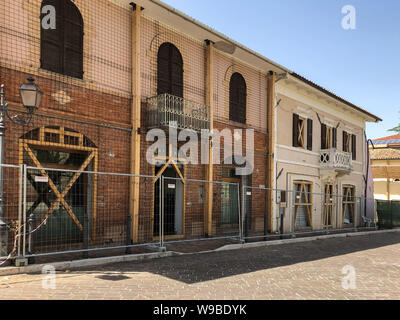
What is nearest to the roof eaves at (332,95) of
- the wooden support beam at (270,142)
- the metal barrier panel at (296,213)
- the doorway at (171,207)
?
the wooden support beam at (270,142)

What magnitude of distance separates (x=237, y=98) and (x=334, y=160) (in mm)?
7137

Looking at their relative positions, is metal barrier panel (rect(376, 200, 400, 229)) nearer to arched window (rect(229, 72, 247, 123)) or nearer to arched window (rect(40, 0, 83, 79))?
arched window (rect(229, 72, 247, 123))

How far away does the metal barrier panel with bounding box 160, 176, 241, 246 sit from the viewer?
467 inches

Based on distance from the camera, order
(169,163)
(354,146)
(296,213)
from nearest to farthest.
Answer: (169,163) < (296,213) < (354,146)

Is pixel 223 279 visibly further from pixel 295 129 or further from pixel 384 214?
pixel 384 214

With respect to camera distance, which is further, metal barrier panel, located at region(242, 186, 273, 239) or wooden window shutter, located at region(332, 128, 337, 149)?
wooden window shutter, located at region(332, 128, 337, 149)

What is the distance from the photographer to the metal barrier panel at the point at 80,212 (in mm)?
7910

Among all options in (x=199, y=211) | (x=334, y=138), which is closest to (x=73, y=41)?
(x=199, y=211)

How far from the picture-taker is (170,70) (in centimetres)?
1213

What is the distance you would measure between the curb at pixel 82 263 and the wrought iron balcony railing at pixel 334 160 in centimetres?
1199

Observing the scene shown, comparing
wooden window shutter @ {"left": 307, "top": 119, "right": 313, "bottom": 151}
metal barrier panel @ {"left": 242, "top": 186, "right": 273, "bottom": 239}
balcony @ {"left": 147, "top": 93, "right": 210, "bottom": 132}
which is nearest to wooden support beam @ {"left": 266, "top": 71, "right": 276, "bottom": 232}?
metal barrier panel @ {"left": 242, "top": 186, "right": 273, "bottom": 239}

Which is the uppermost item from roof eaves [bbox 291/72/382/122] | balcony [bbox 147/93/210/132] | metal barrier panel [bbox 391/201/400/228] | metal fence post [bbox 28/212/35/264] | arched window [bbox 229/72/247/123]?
roof eaves [bbox 291/72/382/122]

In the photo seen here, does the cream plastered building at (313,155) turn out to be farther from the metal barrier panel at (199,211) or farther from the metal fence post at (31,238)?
Result: the metal fence post at (31,238)

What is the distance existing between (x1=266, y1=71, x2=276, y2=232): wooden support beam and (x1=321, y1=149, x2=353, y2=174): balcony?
4.40m
